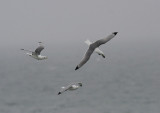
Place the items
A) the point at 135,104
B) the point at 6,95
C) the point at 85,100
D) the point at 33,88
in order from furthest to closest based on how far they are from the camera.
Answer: the point at 33,88 < the point at 6,95 < the point at 85,100 < the point at 135,104

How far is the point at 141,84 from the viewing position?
181 m

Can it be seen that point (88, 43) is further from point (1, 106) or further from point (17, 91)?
point (17, 91)

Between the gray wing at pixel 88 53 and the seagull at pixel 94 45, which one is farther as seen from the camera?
the seagull at pixel 94 45

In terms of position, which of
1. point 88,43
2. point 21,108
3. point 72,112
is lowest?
point 88,43

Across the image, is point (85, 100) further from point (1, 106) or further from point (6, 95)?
point (6, 95)

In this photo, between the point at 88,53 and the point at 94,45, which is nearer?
the point at 88,53

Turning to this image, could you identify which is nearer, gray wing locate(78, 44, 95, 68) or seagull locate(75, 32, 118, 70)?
gray wing locate(78, 44, 95, 68)

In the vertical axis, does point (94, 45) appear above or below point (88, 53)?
above

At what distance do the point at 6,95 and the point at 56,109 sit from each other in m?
46.0

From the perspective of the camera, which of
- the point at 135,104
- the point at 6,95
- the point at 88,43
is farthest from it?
the point at 6,95

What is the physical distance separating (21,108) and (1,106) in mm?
Result: 9384

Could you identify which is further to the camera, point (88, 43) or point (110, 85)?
point (110, 85)

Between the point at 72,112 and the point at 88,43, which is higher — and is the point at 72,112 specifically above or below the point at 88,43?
above

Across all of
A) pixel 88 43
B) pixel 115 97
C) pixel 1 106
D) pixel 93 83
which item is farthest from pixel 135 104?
pixel 88 43
